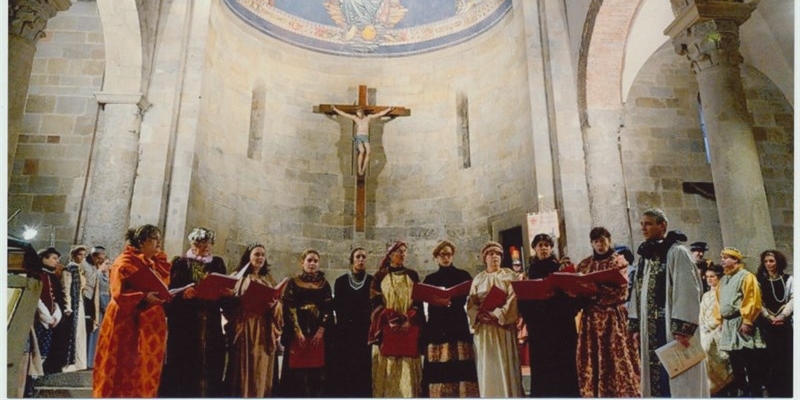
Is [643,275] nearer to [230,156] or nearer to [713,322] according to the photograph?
[713,322]

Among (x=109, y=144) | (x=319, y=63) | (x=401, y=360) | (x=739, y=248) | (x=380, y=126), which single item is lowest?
(x=401, y=360)

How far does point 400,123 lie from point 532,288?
7.96 meters

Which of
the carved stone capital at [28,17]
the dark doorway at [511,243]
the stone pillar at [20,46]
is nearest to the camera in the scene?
the stone pillar at [20,46]

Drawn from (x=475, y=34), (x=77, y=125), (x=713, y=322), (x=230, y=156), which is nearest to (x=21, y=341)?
(x=713, y=322)

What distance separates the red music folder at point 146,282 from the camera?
11.0 feet

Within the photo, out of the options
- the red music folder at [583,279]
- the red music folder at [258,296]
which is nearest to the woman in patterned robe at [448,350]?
the red music folder at [583,279]

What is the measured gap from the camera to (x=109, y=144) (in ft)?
25.0

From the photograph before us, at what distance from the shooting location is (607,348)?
349 centimetres

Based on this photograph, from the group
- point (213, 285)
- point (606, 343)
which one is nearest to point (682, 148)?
point (606, 343)

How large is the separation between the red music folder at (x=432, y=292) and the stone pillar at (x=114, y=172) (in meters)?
5.10

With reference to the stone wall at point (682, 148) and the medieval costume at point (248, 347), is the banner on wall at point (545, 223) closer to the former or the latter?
the stone wall at point (682, 148)

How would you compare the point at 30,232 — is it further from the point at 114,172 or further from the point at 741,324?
the point at 741,324

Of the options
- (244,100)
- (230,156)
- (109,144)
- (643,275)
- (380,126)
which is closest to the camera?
(643,275)

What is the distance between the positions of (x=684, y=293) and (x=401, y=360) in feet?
5.90
